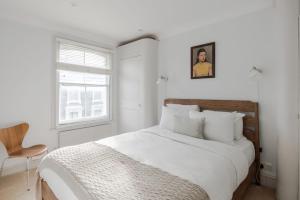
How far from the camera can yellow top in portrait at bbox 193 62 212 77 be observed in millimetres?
2783

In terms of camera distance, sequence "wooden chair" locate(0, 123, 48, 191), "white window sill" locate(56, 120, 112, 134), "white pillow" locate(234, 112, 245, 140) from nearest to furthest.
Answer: "white pillow" locate(234, 112, 245, 140) → "wooden chair" locate(0, 123, 48, 191) → "white window sill" locate(56, 120, 112, 134)

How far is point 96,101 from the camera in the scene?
147 inches

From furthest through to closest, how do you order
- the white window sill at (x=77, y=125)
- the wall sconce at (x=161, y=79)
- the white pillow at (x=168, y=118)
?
the wall sconce at (x=161, y=79) → the white window sill at (x=77, y=125) → the white pillow at (x=168, y=118)

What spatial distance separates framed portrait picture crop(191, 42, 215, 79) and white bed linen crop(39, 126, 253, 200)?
1.17m

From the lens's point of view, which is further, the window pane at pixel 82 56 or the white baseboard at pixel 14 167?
the window pane at pixel 82 56

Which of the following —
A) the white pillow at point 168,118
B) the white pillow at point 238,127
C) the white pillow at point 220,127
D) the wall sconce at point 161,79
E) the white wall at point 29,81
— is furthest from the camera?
the wall sconce at point 161,79

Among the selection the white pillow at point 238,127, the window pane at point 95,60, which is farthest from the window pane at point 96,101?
the white pillow at point 238,127

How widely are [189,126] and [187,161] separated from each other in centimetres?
82

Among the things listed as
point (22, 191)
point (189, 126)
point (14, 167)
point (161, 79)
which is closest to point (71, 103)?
point (14, 167)

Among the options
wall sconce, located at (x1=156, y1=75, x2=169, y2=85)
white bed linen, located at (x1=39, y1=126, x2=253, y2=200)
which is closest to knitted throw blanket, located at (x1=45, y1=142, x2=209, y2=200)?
white bed linen, located at (x1=39, y1=126, x2=253, y2=200)

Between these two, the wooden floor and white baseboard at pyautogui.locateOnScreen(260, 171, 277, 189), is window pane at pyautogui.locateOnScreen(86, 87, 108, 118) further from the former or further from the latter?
white baseboard at pyautogui.locateOnScreen(260, 171, 277, 189)

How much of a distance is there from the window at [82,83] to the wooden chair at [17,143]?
1.98 feet

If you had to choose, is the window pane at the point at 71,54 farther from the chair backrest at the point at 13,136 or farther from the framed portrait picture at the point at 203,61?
the framed portrait picture at the point at 203,61

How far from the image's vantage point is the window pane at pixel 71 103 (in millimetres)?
3193
